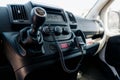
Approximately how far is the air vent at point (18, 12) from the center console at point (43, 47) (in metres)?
0.10

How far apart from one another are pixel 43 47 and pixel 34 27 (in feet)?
0.58

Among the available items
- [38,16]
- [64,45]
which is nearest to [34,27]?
[38,16]

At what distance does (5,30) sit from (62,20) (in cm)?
35

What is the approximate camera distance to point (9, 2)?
1.04 m

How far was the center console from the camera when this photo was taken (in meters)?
0.75

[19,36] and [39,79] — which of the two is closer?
[19,36]

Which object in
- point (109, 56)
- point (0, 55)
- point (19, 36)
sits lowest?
point (109, 56)

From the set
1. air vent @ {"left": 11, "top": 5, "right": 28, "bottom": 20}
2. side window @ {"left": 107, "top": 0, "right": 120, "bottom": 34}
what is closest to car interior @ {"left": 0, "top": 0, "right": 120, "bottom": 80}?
air vent @ {"left": 11, "top": 5, "right": 28, "bottom": 20}

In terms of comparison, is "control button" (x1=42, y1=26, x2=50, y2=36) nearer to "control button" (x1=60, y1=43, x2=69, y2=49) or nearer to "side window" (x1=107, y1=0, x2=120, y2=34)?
"control button" (x1=60, y1=43, x2=69, y2=49)

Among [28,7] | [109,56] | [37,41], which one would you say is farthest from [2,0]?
[109,56]

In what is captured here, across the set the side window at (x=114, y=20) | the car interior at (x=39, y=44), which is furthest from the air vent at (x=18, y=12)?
the side window at (x=114, y=20)

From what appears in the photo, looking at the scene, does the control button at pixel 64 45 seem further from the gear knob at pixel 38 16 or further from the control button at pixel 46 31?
the gear knob at pixel 38 16

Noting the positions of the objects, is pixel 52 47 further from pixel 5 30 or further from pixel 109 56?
pixel 109 56

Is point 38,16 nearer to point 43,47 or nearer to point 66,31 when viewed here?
point 43,47
